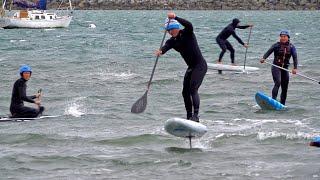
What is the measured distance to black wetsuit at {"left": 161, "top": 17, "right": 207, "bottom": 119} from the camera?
13781mm

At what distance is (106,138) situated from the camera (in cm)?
1479

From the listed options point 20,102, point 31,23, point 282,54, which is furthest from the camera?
point 31,23

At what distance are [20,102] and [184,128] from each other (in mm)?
4654

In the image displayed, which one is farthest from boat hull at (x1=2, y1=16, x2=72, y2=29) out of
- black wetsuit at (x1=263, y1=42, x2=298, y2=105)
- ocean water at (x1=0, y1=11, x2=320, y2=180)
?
black wetsuit at (x1=263, y1=42, x2=298, y2=105)

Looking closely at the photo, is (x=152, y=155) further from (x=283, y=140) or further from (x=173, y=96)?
(x=173, y=96)

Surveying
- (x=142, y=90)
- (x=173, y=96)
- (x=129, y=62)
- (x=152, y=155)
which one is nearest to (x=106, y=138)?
(x=152, y=155)

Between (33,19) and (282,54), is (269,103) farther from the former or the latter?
(33,19)

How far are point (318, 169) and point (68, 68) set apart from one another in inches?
795

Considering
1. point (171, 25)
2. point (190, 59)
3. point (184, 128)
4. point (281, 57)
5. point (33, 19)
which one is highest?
point (171, 25)

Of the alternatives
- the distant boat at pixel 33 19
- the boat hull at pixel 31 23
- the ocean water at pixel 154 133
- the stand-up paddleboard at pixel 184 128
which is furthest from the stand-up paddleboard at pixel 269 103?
the boat hull at pixel 31 23

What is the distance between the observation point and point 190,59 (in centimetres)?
1405

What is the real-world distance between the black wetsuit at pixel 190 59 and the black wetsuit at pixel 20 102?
390cm

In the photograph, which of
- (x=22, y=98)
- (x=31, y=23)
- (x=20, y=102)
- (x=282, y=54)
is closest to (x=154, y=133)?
(x=22, y=98)

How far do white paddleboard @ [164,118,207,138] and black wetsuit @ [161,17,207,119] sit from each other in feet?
2.47
